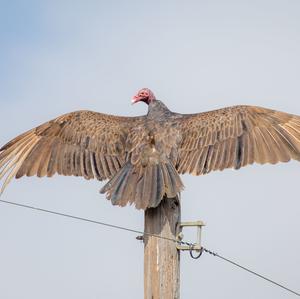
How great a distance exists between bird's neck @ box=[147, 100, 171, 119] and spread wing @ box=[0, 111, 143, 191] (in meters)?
0.12

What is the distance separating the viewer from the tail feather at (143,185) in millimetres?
5289

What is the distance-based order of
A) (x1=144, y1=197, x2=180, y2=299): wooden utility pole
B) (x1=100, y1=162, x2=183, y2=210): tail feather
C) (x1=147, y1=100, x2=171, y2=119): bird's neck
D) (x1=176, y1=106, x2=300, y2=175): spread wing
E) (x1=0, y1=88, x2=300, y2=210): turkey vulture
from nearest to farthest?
(x1=144, y1=197, x2=180, y2=299): wooden utility pole < (x1=100, y1=162, x2=183, y2=210): tail feather < (x1=0, y1=88, x2=300, y2=210): turkey vulture < (x1=176, y1=106, x2=300, y2=175): spread wing < (x1=147, y1=100, x2=171, y2=119): bird's neck

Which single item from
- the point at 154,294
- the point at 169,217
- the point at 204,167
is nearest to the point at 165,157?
the point at 204,167

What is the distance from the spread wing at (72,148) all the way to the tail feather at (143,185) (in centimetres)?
51

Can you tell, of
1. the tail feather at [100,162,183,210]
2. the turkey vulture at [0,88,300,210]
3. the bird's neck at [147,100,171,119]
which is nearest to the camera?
the tail feather at [100,162,183,210]

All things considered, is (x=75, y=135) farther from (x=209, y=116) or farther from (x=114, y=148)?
(x=209, y=116)

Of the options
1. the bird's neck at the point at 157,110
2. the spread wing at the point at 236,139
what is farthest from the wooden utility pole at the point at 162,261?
the bird's neck at the point at 157,110

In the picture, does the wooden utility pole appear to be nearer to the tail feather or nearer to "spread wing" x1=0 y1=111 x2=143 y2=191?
the tail feather

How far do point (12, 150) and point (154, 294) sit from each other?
245 cm

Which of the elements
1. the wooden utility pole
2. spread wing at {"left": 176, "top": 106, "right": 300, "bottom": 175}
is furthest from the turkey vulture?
the wooden utility pole

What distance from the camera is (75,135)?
6695 mm

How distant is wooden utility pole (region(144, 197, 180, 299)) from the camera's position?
467 centimetres

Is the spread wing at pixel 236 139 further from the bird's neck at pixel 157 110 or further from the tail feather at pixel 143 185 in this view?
the tail feather at pixel 143 185

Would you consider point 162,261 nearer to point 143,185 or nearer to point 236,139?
point 143,185
